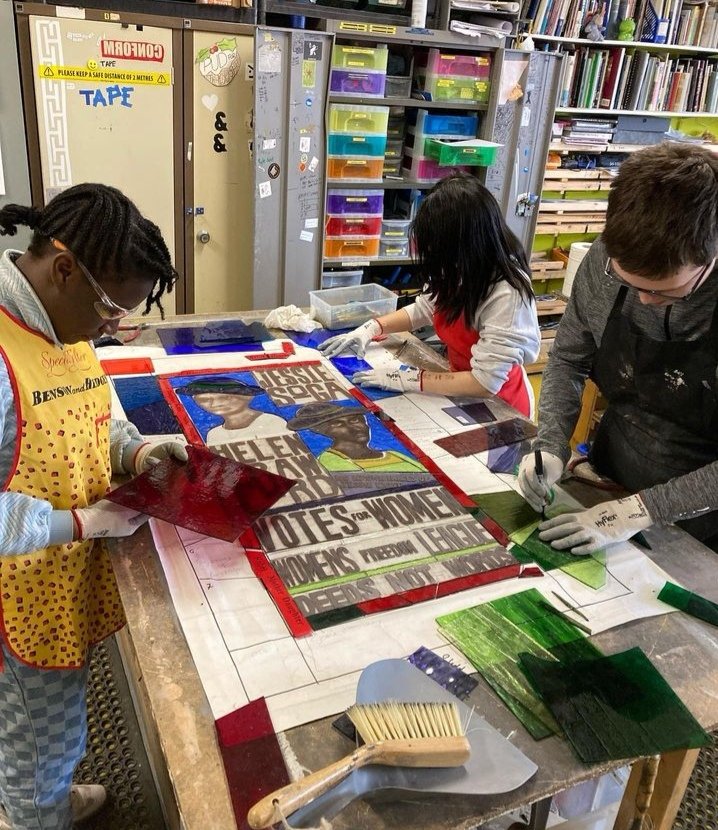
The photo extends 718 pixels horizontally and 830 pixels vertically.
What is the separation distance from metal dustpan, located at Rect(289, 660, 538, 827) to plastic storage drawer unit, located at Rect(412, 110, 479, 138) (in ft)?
10.7

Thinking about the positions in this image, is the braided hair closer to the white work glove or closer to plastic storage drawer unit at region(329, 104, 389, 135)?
the white work glove

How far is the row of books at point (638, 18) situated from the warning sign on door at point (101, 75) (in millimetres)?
2101

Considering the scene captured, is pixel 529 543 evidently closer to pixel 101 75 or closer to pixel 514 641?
pixel 514 641

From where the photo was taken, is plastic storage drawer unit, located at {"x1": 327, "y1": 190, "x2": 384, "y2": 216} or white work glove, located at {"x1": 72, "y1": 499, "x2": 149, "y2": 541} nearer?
white work glove, located at {"x1": 72, "y1": 499, "x2": 149, "y2": 541}

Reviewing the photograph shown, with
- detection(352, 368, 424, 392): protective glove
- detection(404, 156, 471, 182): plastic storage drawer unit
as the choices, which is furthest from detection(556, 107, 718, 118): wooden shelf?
detection(352, 368, 424, 392): protective glove

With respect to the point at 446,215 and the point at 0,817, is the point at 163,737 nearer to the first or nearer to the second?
the point at 0,817

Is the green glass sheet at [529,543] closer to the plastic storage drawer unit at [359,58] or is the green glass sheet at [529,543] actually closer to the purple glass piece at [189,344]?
the purple glass piece at [189,344]

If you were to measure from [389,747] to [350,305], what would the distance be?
1.64 meters

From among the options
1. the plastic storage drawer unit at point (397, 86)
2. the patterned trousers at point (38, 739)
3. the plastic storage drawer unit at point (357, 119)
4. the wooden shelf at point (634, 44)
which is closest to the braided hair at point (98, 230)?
the patterned trousers at point (38, 739)

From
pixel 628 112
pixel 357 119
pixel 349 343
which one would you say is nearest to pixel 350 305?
pixel 349 343

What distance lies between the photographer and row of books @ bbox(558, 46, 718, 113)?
4086mm

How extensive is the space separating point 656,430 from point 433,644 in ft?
2.45

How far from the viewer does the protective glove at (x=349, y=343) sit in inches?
79.4

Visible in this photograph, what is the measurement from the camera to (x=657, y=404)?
1425mm
